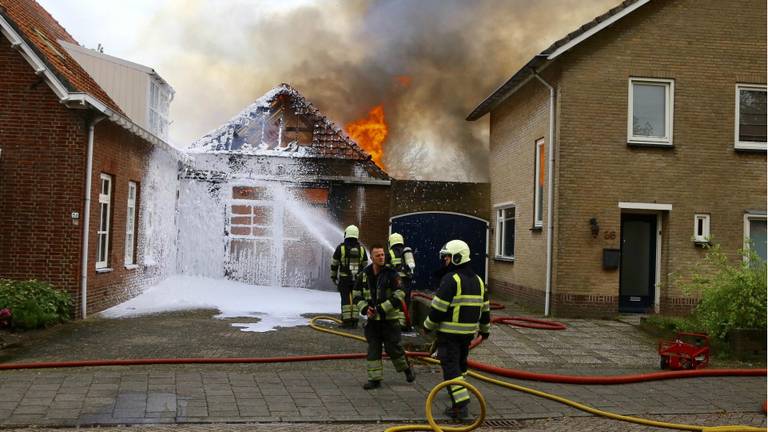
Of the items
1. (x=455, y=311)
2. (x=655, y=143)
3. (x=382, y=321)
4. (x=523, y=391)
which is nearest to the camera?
(x=455, y=311)

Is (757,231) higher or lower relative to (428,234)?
higher

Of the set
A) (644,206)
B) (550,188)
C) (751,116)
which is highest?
(751,116)

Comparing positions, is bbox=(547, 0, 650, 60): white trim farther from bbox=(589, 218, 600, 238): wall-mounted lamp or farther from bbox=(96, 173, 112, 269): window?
bbox=(96, 173, 112, 269): window

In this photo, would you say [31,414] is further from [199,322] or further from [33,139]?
[33,139]

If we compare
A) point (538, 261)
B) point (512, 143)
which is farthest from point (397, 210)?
point (538, 261)

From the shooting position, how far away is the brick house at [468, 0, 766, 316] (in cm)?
1471

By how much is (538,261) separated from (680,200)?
3053 mm

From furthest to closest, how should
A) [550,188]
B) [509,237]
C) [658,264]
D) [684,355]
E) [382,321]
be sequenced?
[509,237], [658,264], [550,188], [684,355], [382,321]

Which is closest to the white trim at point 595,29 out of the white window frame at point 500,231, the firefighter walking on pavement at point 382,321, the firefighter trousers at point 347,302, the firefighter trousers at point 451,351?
the white window frame at point 500,231

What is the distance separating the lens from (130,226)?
16031mm

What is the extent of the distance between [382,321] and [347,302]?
15.1ft

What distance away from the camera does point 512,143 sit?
18422mm

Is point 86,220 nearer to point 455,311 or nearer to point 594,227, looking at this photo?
point 455,311

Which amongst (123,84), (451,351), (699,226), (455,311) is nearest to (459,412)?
(451,351)
